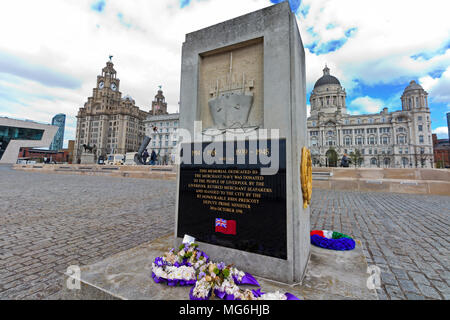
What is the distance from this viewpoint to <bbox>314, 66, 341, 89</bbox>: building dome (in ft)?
316

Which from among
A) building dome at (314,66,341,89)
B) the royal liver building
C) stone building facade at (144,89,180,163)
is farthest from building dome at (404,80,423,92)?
stone building facade at (144,89,180,163)

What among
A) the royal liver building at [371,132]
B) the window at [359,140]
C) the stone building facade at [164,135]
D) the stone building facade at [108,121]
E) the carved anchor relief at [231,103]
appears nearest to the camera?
the carved anchor relief at [231,103]

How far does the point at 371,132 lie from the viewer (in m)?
85.9

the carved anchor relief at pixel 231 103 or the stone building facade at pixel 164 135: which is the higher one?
the stone building facade at pixel 164 135

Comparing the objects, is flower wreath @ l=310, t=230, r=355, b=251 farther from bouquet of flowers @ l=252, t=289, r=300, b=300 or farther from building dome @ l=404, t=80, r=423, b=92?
building dome @ l=404, t=80, r=423, b=92

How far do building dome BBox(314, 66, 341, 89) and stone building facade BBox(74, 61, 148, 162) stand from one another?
93.9 m

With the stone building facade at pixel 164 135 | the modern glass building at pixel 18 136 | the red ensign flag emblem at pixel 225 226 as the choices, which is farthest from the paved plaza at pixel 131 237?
the stone building facade at pixel 164 135

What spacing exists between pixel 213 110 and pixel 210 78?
55 centimetres

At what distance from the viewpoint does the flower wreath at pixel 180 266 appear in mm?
2127

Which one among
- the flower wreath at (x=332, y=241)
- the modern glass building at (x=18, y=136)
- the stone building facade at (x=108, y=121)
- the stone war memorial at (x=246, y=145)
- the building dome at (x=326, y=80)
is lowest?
the flower wreath at (x=332, y=241)

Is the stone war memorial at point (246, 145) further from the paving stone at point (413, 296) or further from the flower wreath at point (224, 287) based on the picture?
the paving stone at point (413, 296)

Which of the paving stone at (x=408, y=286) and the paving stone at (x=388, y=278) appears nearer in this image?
the paving stone at (x=408, y=286)

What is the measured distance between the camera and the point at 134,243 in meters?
3.82

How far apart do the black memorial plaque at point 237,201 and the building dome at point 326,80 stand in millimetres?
111508
